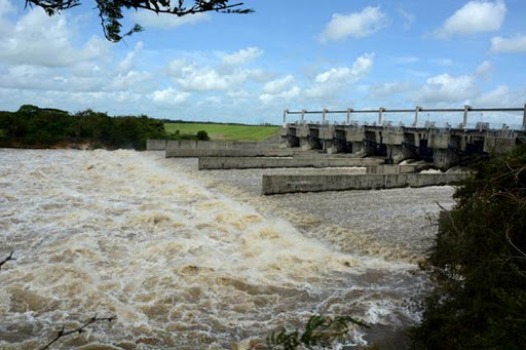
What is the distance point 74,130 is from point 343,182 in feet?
119

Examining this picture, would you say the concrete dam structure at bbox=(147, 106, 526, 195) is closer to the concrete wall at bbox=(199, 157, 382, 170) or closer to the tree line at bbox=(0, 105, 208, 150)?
the concrete wall at bbox=(199, 157, 382, 170)

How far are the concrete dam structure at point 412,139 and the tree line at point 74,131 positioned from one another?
16.6m

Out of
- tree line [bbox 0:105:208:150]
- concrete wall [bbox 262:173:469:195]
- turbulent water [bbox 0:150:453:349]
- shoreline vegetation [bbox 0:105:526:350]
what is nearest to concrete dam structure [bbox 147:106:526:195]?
concrete wall [bbox 262:173:469:195]

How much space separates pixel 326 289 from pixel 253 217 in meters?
5.02

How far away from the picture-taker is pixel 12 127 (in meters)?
42.1

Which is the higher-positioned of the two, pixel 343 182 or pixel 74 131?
pixel 74 131

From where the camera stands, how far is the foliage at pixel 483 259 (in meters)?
3.72

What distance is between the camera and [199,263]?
8719 mm

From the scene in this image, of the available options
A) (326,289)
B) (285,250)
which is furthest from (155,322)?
(285,250)

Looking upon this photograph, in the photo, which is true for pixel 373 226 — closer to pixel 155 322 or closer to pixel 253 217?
pixel 253 217

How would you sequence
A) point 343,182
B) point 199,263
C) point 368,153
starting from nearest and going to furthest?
point 199,263, point 343,182, point 368,153

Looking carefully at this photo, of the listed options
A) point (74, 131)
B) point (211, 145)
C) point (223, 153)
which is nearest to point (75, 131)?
point (74, 131)

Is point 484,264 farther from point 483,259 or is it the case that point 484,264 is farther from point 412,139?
point 412,139

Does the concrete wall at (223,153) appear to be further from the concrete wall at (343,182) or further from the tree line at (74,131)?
the tree line at (74,131)
